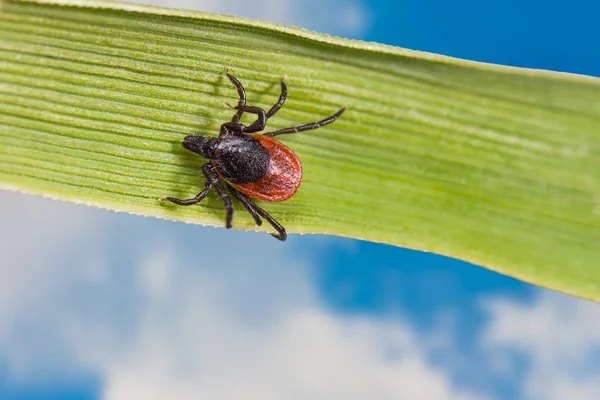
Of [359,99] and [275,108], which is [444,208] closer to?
[359,99]

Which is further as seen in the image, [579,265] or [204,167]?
[204,167]

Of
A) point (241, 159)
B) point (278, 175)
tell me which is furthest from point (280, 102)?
point (241, 159)

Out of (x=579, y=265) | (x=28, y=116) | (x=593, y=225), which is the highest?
(x=593, y=225)

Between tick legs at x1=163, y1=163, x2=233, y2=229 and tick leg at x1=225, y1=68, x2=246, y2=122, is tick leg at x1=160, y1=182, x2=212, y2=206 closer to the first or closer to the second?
tick legs at x1=163, y1=163, x2=233, y2=229

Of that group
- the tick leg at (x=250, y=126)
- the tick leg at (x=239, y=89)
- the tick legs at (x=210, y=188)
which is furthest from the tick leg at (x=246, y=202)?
the tick leg at (x=239, y=89)

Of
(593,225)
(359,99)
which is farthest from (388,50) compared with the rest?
Result: (593,225)

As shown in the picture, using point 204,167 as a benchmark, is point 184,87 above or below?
above

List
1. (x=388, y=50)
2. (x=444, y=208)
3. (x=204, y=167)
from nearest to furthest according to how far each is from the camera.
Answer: (x=388, y=50)
(x=444, y=208)
(x=204, y=167)
